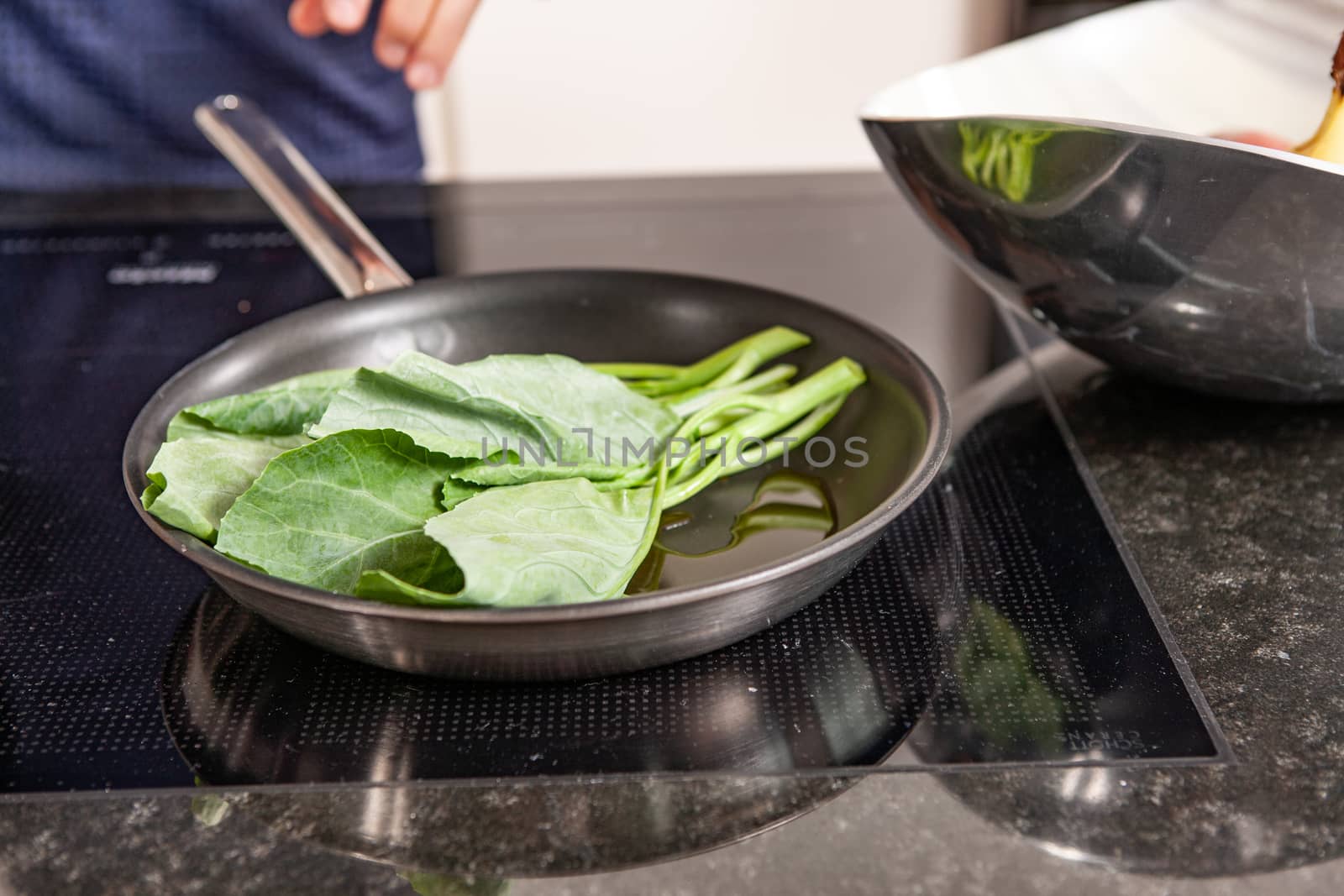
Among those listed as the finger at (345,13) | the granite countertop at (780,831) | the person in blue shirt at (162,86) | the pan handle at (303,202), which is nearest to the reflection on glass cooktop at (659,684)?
the granite countertop at (780,831)

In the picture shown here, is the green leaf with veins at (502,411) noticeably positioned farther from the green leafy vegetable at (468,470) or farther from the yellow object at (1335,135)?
the yellow object at (1335,135)

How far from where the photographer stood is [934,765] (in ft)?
1.71

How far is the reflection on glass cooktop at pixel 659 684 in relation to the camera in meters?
0.53

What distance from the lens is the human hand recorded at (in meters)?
1.04

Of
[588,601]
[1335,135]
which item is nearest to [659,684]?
[588,601]

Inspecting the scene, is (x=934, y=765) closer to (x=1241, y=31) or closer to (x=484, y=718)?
(x=484, y=718)

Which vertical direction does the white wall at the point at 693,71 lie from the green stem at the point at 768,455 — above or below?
below

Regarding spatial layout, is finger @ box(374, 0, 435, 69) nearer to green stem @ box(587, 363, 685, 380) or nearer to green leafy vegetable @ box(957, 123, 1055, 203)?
green stem @ box(587, 363, 685, 380)

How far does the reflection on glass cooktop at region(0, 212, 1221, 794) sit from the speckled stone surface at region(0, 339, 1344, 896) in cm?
2

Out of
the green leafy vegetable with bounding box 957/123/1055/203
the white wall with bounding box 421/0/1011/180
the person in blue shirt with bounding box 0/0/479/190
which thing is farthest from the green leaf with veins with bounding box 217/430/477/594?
the white wall with bounding box 421/0/1011/180

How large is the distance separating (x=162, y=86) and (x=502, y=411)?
3.11ft

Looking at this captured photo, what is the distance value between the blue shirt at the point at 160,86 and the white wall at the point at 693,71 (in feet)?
2.24

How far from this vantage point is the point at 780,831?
487mm

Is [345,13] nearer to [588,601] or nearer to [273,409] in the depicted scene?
[273,409]
